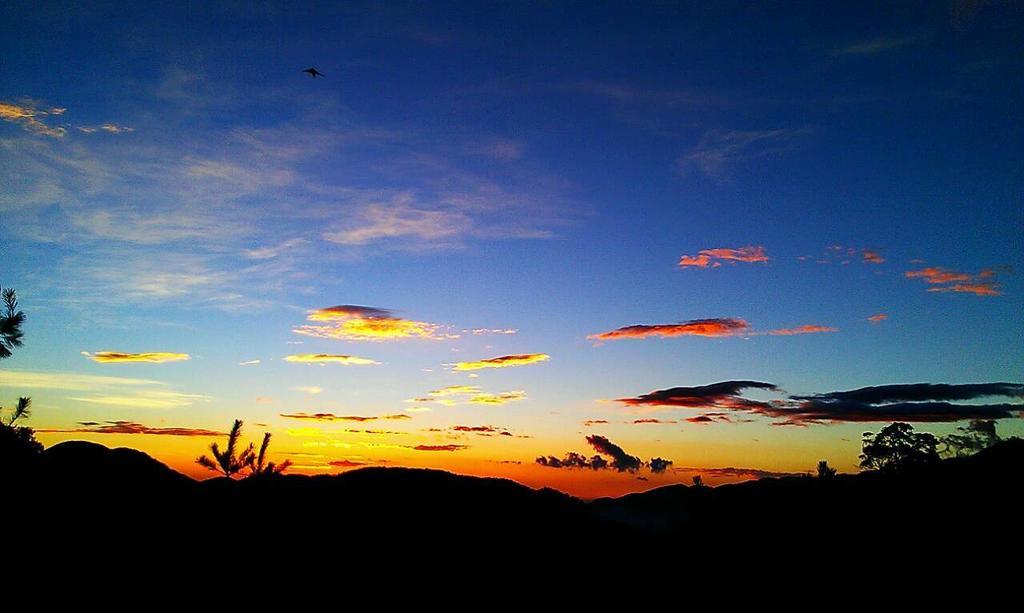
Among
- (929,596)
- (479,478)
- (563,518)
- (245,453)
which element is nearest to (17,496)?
(479,478)

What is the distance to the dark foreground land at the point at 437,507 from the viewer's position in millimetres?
20031

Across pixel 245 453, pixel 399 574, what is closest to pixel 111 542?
pixel 399 574

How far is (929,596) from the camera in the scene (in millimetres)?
17891

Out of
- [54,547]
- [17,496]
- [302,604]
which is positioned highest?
[17,496]

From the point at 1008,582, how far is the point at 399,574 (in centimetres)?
1591

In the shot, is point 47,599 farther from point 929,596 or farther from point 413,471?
point 929,596

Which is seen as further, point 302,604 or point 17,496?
point 17,496

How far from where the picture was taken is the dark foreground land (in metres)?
20.0

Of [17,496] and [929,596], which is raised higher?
[17,496]

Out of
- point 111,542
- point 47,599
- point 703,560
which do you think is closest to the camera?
point 47,599

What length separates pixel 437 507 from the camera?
945 inches

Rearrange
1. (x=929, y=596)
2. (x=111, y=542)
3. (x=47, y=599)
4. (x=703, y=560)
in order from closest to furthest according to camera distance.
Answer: (x=47, y=599)
(x=929, y=596)
(x=111, y=542)
(x=703, y=560)

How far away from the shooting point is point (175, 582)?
1809cm

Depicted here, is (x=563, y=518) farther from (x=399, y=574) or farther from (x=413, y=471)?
(x=399, y=574)
